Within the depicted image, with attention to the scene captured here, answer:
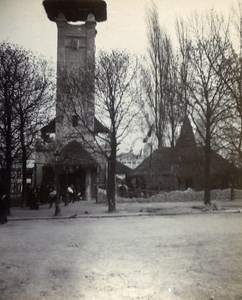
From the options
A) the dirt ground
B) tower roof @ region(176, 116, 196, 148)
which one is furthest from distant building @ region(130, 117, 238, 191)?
the dirt ground

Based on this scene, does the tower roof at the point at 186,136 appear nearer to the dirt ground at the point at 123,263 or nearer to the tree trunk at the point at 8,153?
the tree trunk at the point at 8,153

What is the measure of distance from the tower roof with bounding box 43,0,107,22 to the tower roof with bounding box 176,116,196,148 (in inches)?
324

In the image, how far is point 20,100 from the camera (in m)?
20.2

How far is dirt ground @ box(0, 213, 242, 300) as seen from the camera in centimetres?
629

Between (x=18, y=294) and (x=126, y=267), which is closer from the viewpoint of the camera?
(x=18, y=294)

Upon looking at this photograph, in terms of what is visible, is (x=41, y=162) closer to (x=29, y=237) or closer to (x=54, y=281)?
(x=29, y=237)

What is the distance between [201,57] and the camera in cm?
2050

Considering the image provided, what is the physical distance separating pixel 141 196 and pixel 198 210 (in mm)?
8454

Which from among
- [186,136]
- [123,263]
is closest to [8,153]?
[123,263]

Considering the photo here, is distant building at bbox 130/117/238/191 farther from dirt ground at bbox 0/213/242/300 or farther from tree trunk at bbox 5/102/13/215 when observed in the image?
dirt ground at bbox 0/213/242/300

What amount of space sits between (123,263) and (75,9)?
69.9 feet

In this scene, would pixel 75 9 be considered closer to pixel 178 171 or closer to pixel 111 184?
pixel 111 184

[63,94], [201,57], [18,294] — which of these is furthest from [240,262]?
[63,94]

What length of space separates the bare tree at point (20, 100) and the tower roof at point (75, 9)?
2.28m
